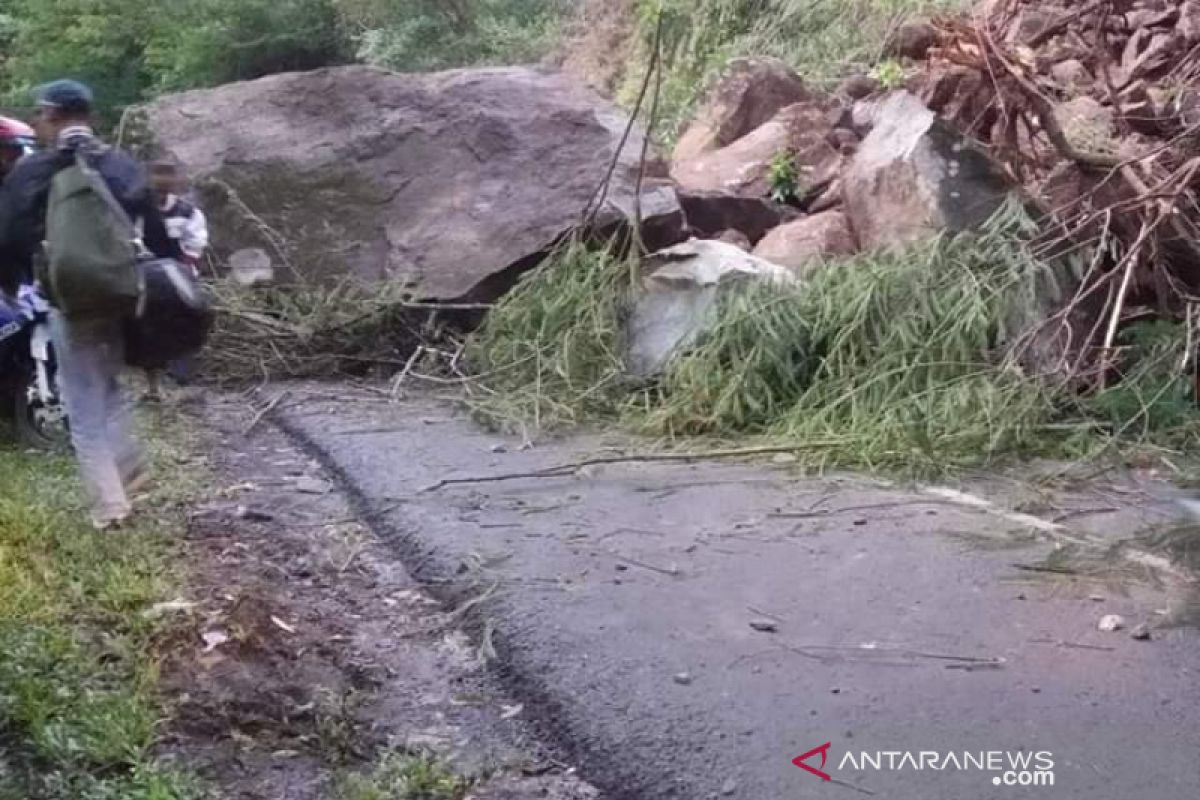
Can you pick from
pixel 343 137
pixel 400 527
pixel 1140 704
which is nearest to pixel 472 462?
pixel 400 527

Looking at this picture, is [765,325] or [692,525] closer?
[692,525]

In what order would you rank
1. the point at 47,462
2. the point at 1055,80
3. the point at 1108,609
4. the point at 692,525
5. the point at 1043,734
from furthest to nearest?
the point at 1055,80 → the point at 47,462 → the point at 692,525 → the point at 1108,609 → the point at 1043,734

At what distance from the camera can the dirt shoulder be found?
4242 millimetres

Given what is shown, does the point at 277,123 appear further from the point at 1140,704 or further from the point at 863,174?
the point at 1140,704

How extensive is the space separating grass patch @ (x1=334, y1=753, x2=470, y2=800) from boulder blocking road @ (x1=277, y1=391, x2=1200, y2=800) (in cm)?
38

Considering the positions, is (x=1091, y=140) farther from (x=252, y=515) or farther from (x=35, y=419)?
(x=35, y=419)

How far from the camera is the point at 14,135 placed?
8.05 m

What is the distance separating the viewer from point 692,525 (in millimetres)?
6500

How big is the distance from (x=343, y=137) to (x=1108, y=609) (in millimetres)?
7634

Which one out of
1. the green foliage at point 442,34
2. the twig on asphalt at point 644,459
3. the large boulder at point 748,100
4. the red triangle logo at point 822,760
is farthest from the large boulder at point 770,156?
the green foliage at point 442,34

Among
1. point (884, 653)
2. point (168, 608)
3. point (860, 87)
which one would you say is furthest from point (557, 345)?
point (860, 87)

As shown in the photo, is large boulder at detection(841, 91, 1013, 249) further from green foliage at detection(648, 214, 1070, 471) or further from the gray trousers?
the gray trousers

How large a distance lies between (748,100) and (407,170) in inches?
136

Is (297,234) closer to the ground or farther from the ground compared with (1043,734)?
closer to the ground
